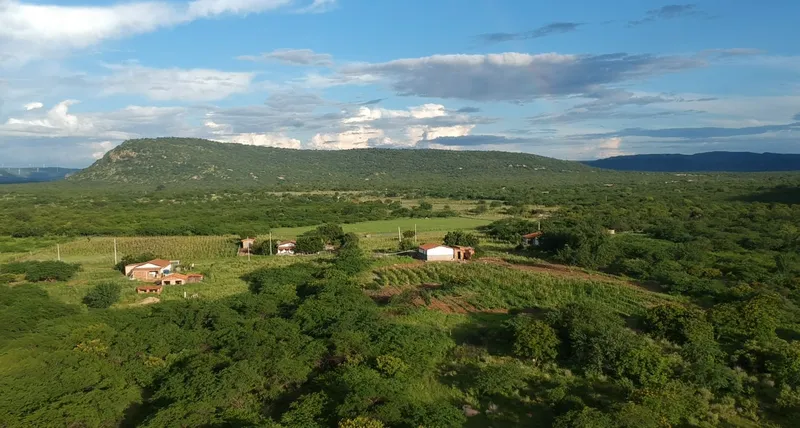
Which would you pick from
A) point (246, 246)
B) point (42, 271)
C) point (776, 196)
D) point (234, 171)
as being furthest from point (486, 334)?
point (234, 171)

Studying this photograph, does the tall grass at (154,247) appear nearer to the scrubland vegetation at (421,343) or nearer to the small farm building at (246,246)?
the small farm building at (246,246)

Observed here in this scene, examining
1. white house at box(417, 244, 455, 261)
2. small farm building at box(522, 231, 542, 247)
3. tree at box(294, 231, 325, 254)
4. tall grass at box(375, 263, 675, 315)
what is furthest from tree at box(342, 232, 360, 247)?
small farm building at box(522, 231, 542, 247)

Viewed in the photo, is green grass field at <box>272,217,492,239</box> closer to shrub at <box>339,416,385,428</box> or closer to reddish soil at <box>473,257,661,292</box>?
reddish soil at <box>473,257,661,292</box>

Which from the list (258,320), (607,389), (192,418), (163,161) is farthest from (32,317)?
(163,161)

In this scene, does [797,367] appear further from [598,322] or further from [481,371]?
[481,371]

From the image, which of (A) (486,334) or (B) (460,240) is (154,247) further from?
(A) (486,334)
